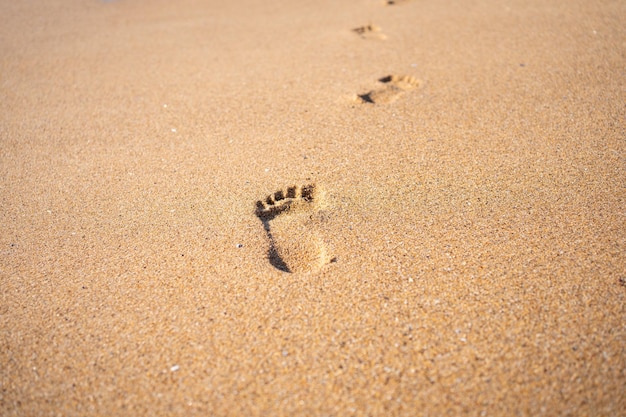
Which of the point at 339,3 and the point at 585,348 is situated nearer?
the point at 585,348

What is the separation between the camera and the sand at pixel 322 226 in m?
1.75

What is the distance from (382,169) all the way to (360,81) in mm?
1186

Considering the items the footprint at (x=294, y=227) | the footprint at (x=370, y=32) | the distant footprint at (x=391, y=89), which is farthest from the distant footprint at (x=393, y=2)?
the footprint at (x=294, y=227)

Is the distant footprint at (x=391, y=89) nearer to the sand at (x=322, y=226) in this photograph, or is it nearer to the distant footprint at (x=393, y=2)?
the sand at (x=322, y=226)

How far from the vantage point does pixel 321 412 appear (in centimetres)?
165

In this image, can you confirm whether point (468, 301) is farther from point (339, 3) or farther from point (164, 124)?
point (339, 3)

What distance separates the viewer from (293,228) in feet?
7.89

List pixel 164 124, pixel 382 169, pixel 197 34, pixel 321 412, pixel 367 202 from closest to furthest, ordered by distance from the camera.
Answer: pixel 321 412 → pixel 367 202 → pixel 382 169 → pixel 164 124 → pixel 197 34

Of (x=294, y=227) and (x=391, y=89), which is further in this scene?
(x=391, y=89)

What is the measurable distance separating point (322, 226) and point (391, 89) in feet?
5.38

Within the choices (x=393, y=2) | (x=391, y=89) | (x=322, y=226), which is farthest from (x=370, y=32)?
(x=322, y=226)

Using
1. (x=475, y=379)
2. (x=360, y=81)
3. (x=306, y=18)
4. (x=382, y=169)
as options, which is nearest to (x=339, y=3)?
(x=306, y=18)

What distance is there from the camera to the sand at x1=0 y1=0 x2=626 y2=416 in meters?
1.75

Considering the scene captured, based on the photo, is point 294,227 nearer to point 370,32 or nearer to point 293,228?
point 293,228
